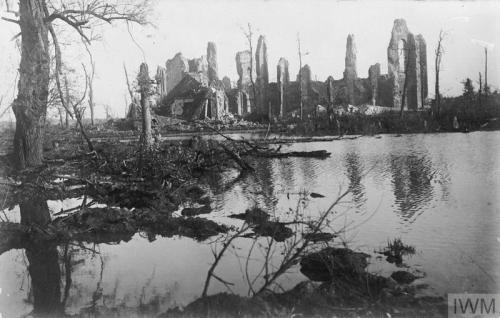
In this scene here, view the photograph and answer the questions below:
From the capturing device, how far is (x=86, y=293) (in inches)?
174

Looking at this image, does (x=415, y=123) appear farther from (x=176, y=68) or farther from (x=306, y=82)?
(x=176, y=68)

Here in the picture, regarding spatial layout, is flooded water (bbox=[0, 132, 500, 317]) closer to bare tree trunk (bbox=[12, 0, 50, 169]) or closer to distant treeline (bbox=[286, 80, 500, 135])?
bare tree trunk (bbox=[12, 0, 50, 169])

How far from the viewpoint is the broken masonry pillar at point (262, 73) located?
187 feet

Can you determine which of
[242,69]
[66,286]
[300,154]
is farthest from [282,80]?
[66,286]

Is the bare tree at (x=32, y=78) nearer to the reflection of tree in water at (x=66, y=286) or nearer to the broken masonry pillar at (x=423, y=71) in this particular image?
the reflection of tree in water at (x=66, y=286)

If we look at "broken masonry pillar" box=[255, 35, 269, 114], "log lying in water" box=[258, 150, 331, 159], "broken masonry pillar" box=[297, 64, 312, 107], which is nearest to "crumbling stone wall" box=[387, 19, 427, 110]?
"broken masonry pillar" box=[297, 64, 312, 107]

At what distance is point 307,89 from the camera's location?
56156mm

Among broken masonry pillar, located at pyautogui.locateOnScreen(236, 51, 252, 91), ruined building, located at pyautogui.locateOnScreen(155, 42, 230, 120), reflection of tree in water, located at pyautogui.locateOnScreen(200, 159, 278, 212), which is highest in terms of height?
broken masonry pillar, located at pyautogui.locateOnScreen(236, 51, 252, 91)

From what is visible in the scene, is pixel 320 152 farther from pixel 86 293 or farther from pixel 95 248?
pixel 86 293

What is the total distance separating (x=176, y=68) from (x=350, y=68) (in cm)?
2976

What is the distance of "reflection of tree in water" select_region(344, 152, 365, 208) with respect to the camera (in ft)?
26.8

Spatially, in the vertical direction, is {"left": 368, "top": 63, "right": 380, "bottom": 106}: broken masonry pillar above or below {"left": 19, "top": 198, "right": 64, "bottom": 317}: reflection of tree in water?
above

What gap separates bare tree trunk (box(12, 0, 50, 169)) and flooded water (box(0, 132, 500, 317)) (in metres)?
2.90
